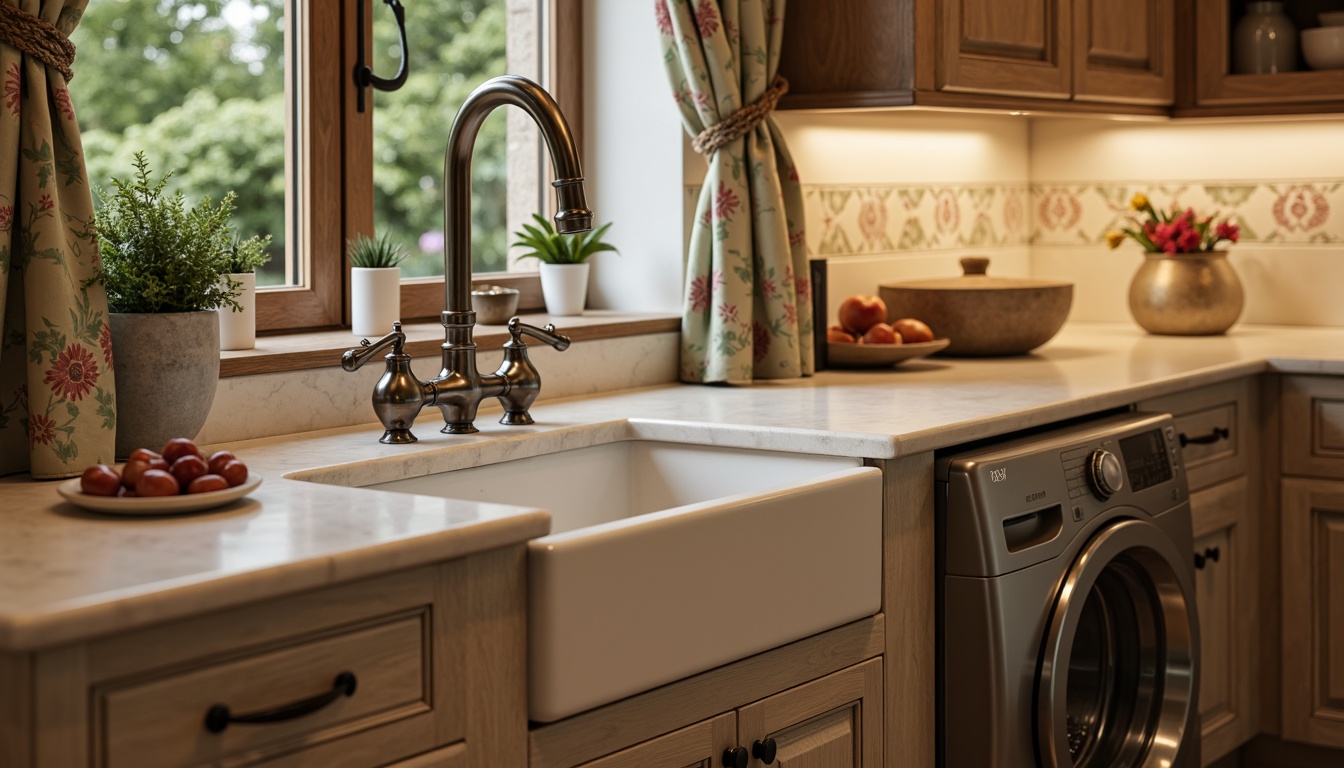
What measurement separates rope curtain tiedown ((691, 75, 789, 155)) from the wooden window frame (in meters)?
0.56

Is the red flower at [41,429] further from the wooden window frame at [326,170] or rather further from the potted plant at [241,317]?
the wooden window frame at [326,170]

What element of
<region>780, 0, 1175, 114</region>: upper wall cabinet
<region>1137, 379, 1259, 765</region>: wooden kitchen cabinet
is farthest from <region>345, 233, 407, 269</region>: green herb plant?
<region>1137, 379, 1259, 765</region>: wooden kitchen cabinet

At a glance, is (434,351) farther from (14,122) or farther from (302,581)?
(302,581)

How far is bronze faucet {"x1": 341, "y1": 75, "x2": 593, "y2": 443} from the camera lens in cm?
196

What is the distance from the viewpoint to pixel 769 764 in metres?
1.82

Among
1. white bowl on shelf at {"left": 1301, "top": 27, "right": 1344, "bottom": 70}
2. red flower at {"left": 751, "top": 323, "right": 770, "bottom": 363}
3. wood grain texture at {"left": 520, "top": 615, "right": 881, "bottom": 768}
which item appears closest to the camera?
wood grain texture at {"left": 520, "top": 615, "right": 881, "bottom": 768}

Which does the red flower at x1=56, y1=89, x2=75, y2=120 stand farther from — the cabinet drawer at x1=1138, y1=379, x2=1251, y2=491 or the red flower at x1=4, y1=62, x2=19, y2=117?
the cabinet drawer at x1=1138, y1=379, x2=1251, y2=491

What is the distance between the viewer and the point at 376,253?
233cm

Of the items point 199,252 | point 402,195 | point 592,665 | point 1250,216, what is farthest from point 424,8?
point 1250,216

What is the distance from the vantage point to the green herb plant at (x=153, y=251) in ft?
5.78

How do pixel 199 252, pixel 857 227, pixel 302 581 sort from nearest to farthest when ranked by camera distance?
pixel 302 581 → pixel 199 252 → pixel 857 227

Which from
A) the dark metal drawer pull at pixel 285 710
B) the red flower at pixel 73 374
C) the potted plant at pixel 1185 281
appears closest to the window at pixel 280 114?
the red flower at pixel 73 374

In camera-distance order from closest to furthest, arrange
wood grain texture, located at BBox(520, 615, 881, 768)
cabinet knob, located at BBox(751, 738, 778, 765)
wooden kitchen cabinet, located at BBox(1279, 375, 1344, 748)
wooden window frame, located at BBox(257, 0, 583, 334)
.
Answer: wood grain texture, located at BBox(520, 615, 881, 768) → cabinet knob, located at BBox(751, 738, 778, 765) → wooden window frame, located at BBox(257, 0, 583, 334) → wooden kitchen cabinet, located at BBox(1279, 375, 1344, 748)

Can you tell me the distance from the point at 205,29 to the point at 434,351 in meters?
0.59
